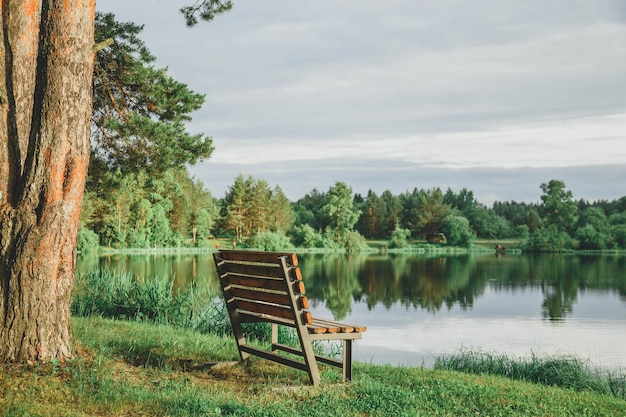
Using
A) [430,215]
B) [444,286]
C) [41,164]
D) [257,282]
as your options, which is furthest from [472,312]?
[430,215]

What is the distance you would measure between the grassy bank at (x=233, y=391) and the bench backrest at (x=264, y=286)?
49 cm

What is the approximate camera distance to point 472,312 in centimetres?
1708

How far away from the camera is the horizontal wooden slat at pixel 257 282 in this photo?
195 inches

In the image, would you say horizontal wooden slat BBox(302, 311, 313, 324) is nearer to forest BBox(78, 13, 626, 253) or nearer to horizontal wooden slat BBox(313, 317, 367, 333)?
horizontal wooden slat BBox(313, 317, 367, 333)

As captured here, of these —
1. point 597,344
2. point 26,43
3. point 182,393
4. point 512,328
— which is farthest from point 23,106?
point 512,328

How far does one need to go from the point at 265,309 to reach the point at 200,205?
5129cm

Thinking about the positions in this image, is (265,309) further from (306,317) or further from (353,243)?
(353,243)

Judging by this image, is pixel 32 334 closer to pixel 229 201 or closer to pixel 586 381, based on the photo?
pixel 586 381

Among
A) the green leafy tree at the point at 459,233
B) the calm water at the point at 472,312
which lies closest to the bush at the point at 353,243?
the green leafy tree at the point at 459,233

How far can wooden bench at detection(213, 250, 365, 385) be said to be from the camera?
4.86 metres

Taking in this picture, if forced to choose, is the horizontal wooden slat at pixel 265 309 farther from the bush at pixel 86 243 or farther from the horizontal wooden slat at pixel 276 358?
the bush at pixel 86 243

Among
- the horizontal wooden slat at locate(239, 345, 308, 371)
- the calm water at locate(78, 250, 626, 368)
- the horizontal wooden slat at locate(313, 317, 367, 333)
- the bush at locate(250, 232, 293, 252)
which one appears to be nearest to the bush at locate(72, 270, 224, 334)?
the calm water at locate(78, 250, 626, 368)

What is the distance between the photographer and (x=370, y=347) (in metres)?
11.0

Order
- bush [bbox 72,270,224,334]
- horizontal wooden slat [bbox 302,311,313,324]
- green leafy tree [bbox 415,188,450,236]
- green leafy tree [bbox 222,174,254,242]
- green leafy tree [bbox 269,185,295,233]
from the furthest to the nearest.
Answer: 1. green leafy tree [bbox 415,188,450,236]
2. green leafy tree [bbox 269,185,295,233]
3. green leafy tree [bbox 222,174,254,242]
4. bush [bbox 72,270,224,334]
5. horizontal wooden slat [bbox 302,311,313,324]
